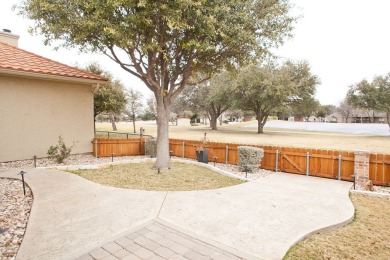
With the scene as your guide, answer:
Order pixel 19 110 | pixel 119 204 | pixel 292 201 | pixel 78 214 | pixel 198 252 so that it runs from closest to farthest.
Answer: pixel 198 252
pixel 78 214
pixel 119 204
pixel 292 201
pixel 19 110

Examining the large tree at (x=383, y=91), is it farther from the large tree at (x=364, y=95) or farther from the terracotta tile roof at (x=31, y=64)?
the terracotta tile roof at (x=31, y=64)

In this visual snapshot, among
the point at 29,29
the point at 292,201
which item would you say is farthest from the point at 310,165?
the point at 29,29

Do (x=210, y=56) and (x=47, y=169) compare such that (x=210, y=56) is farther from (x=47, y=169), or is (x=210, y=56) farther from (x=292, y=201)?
(x=47, y=169)

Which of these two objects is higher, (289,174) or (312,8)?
(312,8)

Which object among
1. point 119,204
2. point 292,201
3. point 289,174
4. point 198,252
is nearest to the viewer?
point 198,252

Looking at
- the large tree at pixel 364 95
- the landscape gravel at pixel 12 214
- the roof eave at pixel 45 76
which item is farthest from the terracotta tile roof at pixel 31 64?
the large tree at pixel 364 95

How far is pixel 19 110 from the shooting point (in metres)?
10.8

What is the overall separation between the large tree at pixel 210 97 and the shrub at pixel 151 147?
2534 centimetres

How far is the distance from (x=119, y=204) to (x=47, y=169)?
5258mm

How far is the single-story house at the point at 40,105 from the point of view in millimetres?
10492

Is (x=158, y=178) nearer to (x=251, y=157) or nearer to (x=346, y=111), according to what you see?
(x=251, y=157)

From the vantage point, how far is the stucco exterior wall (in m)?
10.5

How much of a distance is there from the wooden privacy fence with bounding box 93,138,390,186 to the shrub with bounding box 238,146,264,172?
2.22 feet

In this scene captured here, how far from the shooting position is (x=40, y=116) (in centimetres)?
1146
